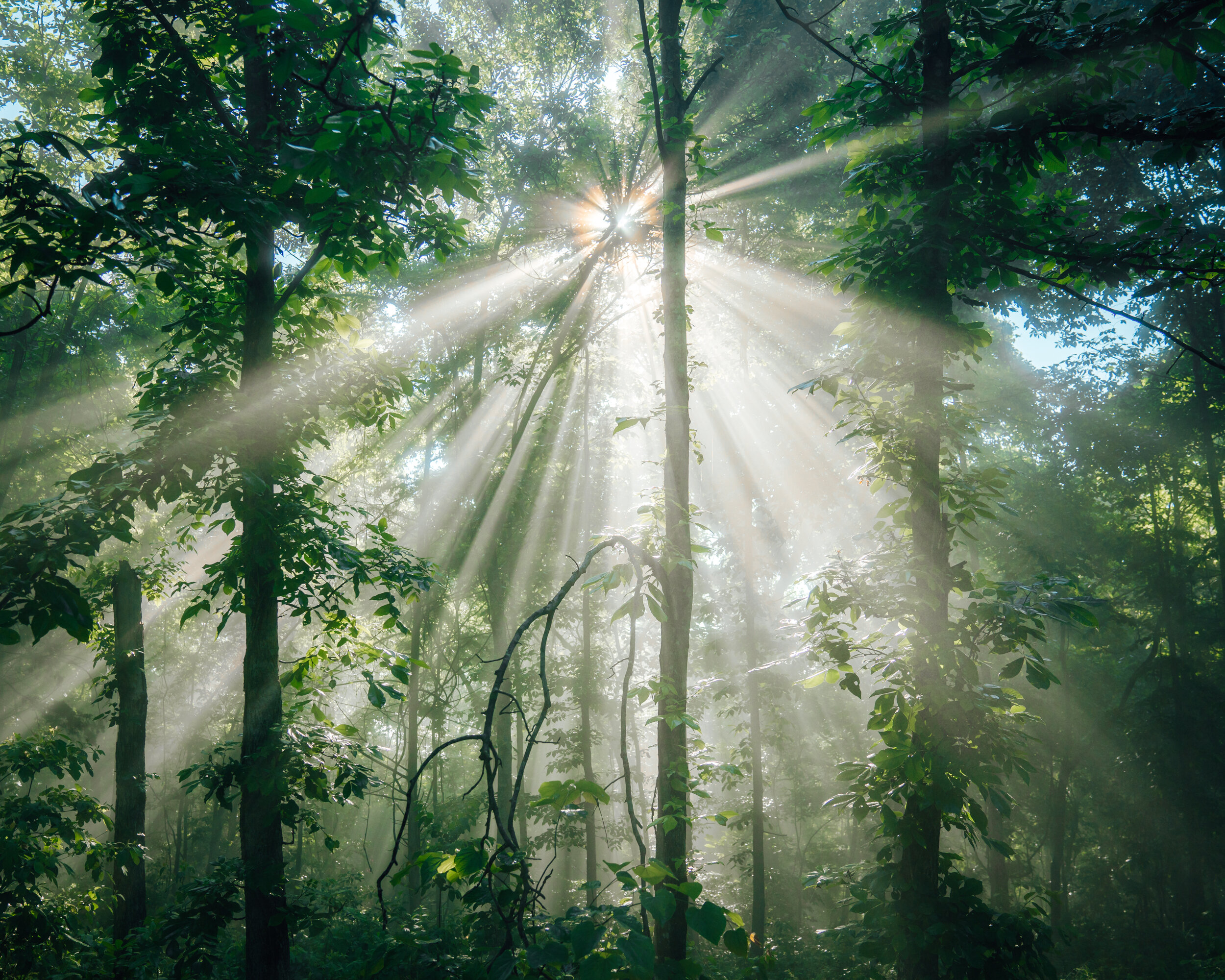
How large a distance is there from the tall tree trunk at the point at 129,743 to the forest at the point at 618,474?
0.31 ft

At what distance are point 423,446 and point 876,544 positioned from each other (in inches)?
496

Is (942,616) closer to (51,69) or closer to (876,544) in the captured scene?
(876,544)

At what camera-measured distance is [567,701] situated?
17.7 meters

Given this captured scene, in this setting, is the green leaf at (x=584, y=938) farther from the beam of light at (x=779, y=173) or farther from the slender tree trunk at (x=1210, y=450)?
the slender tree trunk at (x=1210, y=450)

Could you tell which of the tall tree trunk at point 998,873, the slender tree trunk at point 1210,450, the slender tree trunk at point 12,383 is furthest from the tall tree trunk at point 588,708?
the slender tree trunk at point 1210,450

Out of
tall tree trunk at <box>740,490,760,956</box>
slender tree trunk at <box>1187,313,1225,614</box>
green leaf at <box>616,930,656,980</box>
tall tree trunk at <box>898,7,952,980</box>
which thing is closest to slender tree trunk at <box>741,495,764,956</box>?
tall tree trunk at <box>740,490,760,956</box>

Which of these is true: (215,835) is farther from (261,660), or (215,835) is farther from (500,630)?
(261,660)

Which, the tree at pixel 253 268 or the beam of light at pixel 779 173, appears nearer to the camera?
the tree at pixel 253 268

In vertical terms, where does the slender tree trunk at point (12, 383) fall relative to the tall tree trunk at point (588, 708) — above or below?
above

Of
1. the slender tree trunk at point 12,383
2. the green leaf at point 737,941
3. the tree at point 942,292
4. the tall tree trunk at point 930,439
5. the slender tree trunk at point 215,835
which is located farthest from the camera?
the slender tree trunk at point 215,835

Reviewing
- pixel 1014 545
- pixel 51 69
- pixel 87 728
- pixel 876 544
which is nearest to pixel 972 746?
pixel 876 544

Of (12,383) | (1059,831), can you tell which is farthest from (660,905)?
(1059,831)

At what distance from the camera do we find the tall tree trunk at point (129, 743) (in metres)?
8.21

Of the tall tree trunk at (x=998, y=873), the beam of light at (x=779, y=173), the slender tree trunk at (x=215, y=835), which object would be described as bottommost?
the slender tree trunk at (x=215, y=835)
